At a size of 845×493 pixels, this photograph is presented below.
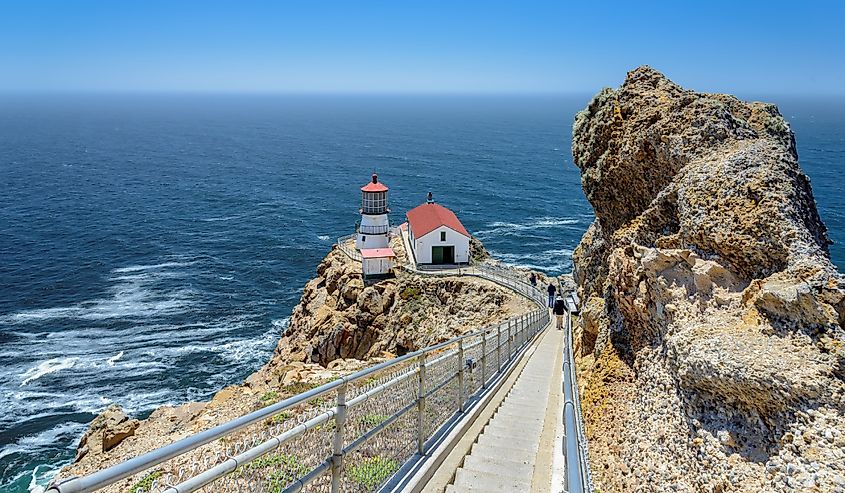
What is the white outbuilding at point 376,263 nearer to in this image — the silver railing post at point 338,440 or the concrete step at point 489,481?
the concrete step at point 489,481

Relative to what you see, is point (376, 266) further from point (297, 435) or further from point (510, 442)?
point (297, 435)

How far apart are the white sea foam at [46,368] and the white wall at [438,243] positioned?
2006 cm

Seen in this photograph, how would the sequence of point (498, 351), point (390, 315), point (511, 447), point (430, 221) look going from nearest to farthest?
point (511, 447), point (498, 351), point (390, 315), point (430, 221)

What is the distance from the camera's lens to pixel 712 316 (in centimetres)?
670

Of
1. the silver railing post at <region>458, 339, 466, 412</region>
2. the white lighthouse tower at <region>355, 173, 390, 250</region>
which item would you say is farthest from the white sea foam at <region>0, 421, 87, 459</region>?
the silver railing post at <region>458, 339, 466, 412</region>

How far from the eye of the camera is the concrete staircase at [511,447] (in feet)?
23.6

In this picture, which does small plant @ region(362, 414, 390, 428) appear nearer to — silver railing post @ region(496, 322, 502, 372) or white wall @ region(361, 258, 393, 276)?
silver railing post @ region(496, 322, 502, 372)

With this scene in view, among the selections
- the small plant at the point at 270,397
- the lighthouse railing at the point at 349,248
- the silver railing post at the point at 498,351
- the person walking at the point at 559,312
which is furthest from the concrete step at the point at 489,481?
the lighthouse railing at the point at 349,248

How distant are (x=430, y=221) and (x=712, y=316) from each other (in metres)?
33.6

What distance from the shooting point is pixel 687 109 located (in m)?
9.55

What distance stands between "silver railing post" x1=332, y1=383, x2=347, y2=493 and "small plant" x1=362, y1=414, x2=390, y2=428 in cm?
83

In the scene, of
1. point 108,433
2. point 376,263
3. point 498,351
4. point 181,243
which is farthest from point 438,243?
point 181,243

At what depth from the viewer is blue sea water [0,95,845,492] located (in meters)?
30.8

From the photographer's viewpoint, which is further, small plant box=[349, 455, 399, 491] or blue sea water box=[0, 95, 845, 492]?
blue sea water box=[0, 95, 845, 492]
